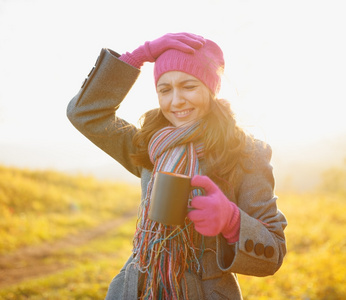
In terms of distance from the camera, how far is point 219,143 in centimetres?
171

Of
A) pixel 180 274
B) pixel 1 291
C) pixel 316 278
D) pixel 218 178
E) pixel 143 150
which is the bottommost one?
pixel 1 291

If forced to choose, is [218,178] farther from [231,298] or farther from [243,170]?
[231,298]

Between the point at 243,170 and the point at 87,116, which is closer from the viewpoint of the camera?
the point at 243,170

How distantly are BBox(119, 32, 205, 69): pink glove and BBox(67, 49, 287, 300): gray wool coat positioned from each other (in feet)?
0.20

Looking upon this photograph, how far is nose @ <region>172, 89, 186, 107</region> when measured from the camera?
A: 5.58ft

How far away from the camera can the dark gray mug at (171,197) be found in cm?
131

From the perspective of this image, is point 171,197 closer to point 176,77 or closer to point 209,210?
point 209,210

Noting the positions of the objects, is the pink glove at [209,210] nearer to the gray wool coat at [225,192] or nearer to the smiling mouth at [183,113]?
the gray wool coat at [225,192]

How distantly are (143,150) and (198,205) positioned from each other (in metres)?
0.69

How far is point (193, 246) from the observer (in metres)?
1.56

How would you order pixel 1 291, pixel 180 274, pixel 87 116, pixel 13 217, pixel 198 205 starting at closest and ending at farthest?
pixel 198 205 → pixel 180 274 → pixel 87 116 → pixel 1 291 → pixel 13 217

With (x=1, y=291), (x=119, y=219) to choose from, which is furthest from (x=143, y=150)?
(x=119, y=219)

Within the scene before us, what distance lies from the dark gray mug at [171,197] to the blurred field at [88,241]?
2.86 m

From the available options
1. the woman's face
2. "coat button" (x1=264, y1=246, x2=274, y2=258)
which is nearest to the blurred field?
"coat button" (x1=264, y1=246, x2=274, y2=258)
